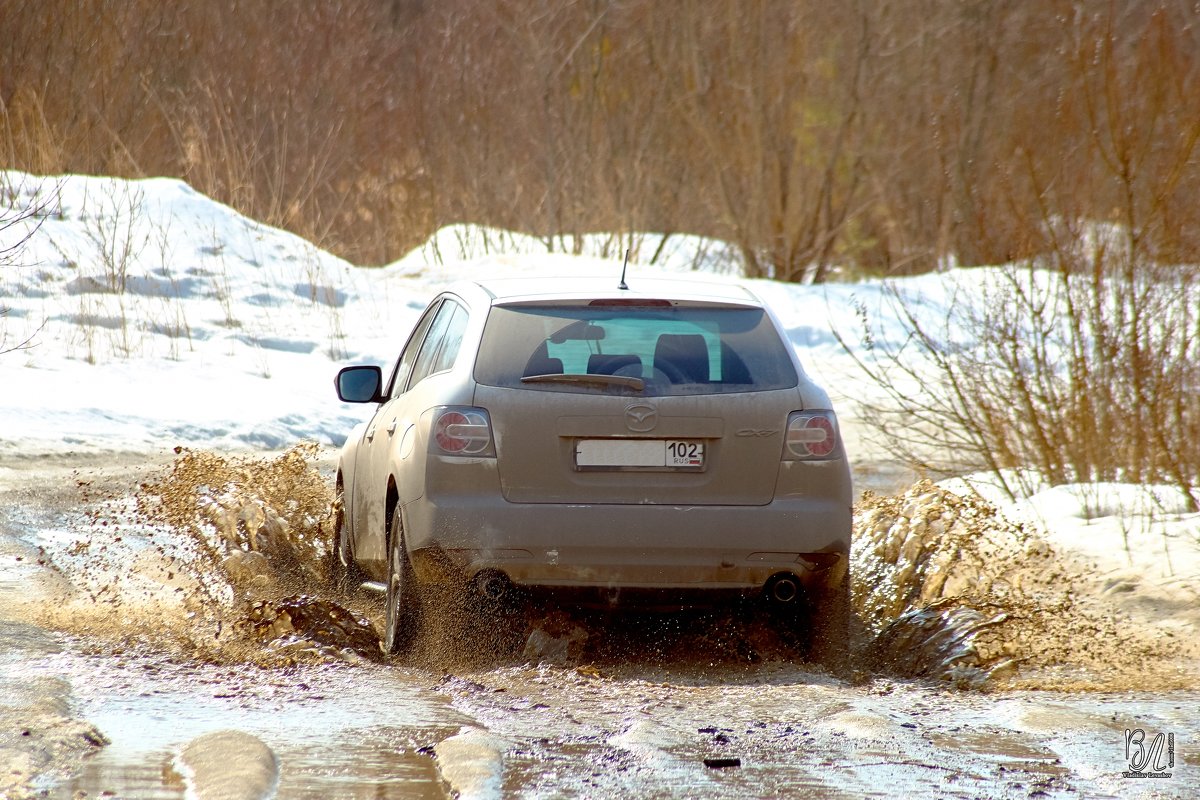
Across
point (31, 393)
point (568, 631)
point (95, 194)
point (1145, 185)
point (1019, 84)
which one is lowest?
point (568, 631)

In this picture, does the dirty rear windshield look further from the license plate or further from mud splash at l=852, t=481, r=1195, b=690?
mud splash at l=852, t=481, r=1195, b=690

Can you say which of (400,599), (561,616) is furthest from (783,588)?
(400,599)

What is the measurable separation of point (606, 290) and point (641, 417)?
64 cm

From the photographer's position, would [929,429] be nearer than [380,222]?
Yes

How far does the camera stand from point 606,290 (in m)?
6.16

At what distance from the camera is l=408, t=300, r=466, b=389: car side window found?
671 centimetres

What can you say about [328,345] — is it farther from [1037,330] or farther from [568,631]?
[568,631]

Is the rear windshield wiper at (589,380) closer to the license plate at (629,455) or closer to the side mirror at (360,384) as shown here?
the license plate at (629,455)

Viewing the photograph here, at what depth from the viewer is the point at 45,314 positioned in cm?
1803

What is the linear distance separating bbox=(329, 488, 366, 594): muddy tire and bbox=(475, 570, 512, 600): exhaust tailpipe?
2.07 meters

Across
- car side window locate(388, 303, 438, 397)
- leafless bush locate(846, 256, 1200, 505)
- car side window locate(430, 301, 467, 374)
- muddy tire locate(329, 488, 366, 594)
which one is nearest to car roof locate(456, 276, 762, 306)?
car side window locate(430, 301, 467, 374)

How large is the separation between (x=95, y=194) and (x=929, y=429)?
12.9 metres

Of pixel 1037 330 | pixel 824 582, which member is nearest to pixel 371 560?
pixel 824 582

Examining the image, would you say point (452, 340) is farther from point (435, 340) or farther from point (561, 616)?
point (561, 616)
